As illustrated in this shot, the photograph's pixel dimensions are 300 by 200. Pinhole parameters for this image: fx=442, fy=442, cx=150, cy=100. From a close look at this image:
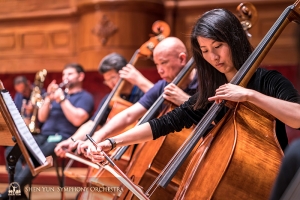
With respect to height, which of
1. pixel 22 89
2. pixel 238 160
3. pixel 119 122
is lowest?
pixel 22 89

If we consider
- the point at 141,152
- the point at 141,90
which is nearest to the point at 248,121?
the point at 141,152

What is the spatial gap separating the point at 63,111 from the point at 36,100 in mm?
440

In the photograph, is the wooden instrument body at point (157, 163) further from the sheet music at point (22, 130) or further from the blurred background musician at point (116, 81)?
the blurred background musician at point (116, 81)

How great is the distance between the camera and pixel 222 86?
4.89 feet

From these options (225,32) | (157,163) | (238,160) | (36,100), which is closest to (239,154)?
(238,160)

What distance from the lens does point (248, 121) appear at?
1.46 meters

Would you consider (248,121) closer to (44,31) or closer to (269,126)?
(269,126)

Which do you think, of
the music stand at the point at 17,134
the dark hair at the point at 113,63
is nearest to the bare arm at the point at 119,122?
the music stand at the point at 17,134

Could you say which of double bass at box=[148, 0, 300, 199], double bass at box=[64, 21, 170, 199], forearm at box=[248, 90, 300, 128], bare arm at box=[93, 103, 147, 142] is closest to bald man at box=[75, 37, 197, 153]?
bare arm at box=[93, 103, 147, 142]

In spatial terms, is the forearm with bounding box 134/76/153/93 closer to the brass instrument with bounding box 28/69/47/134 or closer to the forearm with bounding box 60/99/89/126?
the forearm with bounding box 60/99/89/126

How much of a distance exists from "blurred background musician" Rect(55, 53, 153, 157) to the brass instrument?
2.25ft

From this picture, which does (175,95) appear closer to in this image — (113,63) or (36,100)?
(113,63)

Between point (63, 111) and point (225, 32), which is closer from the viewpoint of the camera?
point (225, 32)

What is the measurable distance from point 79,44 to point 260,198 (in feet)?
15.5
